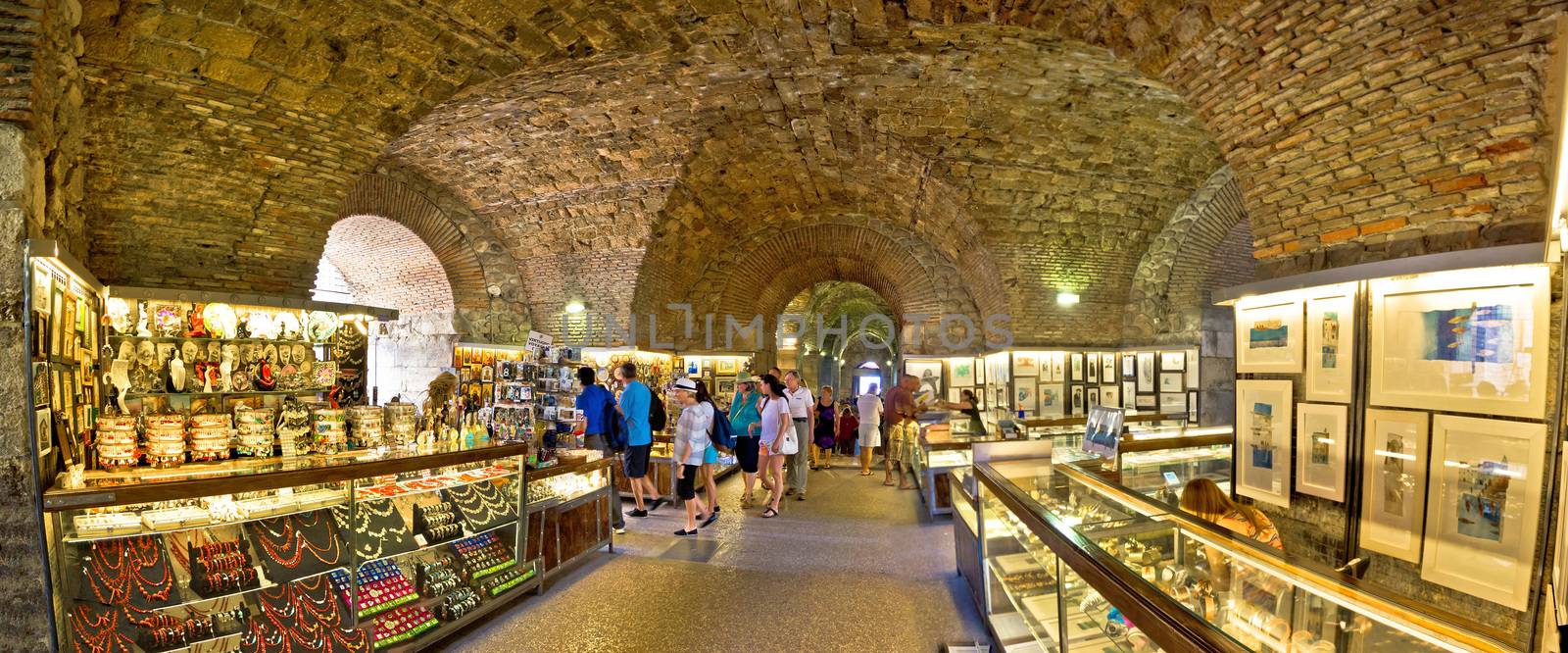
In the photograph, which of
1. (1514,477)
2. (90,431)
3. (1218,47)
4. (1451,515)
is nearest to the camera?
(1514,477)

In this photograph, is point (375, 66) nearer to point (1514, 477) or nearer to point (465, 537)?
point (465, 537)

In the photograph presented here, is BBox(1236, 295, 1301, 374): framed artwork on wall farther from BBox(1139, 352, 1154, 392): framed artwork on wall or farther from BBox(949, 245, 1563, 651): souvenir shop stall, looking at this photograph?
BBox(1139, 352, 1154, 392): framed artwork on wall

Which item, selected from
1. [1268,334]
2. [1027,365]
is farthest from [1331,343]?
[1027,365]

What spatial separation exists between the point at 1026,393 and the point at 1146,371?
168 cm

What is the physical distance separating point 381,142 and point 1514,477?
22.0 ft

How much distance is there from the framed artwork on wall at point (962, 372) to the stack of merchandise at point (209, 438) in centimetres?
984

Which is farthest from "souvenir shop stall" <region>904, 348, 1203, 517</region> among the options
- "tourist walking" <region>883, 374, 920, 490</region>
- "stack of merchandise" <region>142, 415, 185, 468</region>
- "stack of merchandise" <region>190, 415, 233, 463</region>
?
"stack of merchandise" <region>142, 415, 185, 468</region>

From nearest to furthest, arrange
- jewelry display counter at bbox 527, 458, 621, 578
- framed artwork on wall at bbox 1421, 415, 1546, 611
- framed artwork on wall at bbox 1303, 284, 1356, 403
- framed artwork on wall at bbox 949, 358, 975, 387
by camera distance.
Result: framed artwork on wall at bbox 1421, 415, 1546, 611 → framed artwork on wall at bbox 1303, 284, 1356, 403 → jewelry display counter at bbox 527, 458, 621, 578 → framed artwork on wall at bbox 949, 358, 975, 387

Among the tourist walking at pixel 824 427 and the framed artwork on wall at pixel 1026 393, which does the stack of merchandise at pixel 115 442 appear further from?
the framed artwork on wall at pixel 1026 393

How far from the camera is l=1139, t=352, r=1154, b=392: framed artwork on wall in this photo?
33.2 ft

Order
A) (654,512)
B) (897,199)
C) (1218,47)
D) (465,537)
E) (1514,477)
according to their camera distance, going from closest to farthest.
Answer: (1514,477), (465,537), (1218,47), (654,512), (897,199)

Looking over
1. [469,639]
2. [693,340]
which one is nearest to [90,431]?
[469,639]

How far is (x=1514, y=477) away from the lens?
2.98 m

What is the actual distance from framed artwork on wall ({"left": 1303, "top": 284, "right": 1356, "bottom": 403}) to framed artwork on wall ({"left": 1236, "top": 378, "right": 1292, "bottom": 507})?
24 cm
